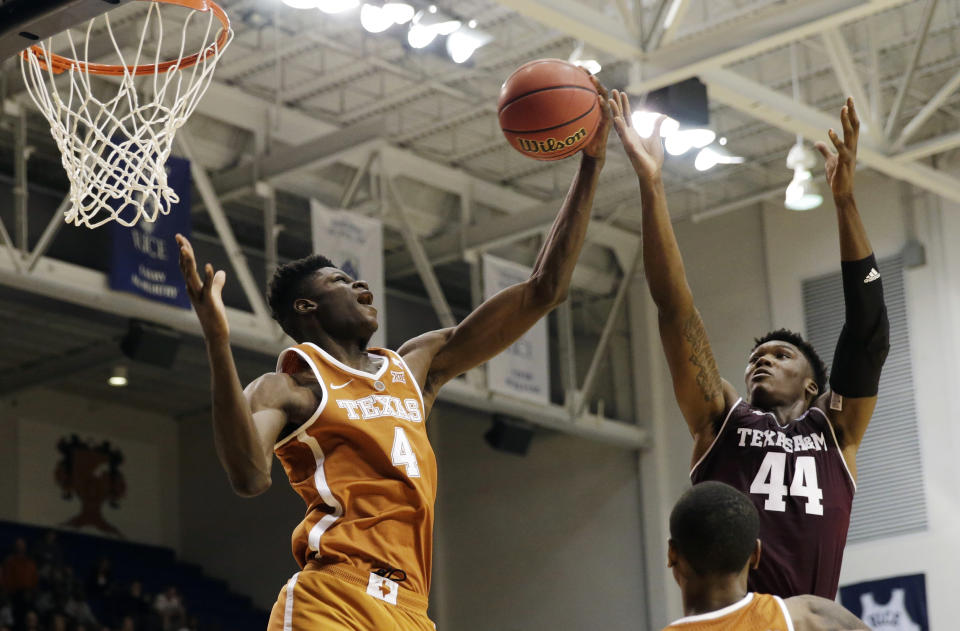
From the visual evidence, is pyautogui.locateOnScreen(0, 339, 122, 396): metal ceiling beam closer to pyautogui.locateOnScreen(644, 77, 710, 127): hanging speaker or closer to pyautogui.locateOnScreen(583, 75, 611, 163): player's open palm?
pyautogui.locateOnScreen(644, 77, 710, 127): hanging speaker

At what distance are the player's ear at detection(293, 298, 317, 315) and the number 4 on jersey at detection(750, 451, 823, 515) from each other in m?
1.49

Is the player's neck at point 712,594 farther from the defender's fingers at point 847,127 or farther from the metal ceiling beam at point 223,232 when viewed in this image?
the metal ceiling beam at point 223,232

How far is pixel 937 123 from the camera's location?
1592 cm

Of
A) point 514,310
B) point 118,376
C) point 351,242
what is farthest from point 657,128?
point 118,376

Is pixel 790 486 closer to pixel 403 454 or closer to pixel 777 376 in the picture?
pixel 777 376

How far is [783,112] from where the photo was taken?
12.3m

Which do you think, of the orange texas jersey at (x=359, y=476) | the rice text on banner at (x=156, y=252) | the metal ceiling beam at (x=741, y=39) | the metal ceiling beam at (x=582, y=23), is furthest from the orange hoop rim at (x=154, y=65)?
the rice text on banner at (x=156, y=252)

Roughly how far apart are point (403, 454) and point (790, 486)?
1.23 metres

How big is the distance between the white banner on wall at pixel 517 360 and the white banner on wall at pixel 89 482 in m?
8.67

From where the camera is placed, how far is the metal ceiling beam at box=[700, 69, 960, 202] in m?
11.8

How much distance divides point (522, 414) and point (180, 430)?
8640mm

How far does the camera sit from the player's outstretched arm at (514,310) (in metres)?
4.75

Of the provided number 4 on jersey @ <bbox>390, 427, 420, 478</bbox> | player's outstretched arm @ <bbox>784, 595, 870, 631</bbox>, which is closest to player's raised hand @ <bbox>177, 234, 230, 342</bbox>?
number 4 on jersey @ <bbox>390, 427, 420, 478</bbox>

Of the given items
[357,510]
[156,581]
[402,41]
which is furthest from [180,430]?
[357,510]
